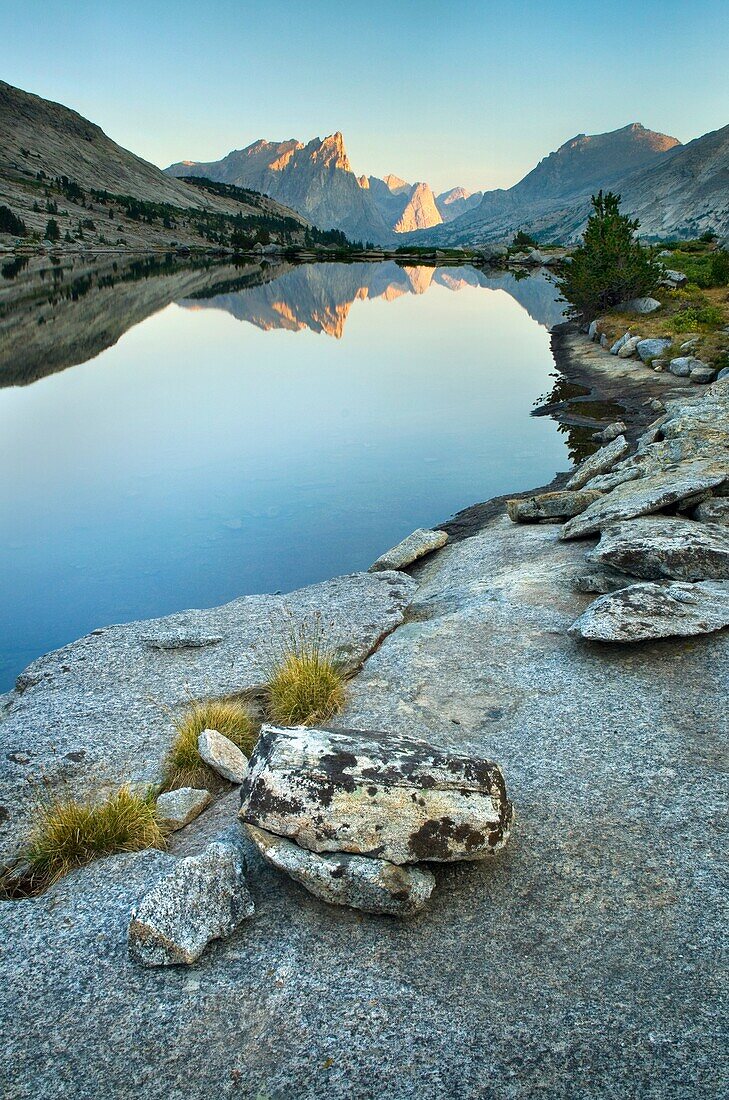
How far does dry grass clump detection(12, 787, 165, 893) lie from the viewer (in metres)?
6.27

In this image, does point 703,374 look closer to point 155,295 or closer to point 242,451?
point 242,451

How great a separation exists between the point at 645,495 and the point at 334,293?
7931cm

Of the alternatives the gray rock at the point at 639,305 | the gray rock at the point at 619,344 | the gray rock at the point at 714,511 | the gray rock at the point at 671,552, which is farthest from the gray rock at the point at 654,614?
the gray rock at the point at 639,305

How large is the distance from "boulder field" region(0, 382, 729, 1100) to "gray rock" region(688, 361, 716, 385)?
25073mm

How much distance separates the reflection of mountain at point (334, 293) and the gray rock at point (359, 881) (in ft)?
177

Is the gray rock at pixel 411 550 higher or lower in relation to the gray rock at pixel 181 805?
lower

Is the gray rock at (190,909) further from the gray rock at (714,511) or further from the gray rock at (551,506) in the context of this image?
the gray rock at (551,506)

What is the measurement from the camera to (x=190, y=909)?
16.9 feet

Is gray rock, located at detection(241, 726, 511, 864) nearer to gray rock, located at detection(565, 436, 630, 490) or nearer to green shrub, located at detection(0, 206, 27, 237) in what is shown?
gray rock, located at detection(565, 436, 630, 490)

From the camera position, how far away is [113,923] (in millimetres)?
5438

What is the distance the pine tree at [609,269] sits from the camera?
47.2 m

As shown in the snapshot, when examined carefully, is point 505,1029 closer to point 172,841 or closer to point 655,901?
point 655,901

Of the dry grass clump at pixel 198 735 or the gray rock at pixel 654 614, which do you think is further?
the gray rock at pixel 654 614

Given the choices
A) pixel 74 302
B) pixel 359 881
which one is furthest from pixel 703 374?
pixel 74 302
